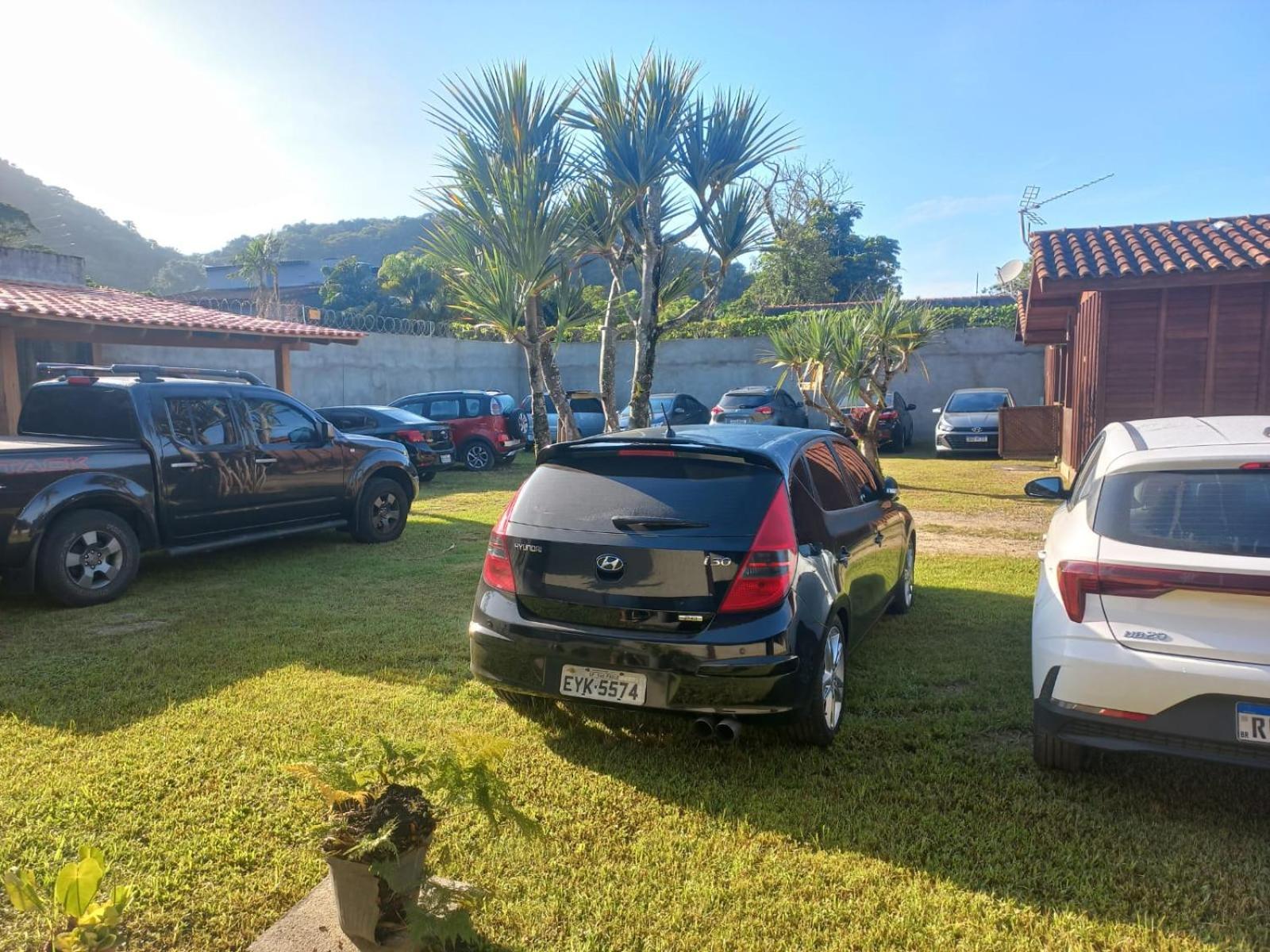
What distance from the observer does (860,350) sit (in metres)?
13.4

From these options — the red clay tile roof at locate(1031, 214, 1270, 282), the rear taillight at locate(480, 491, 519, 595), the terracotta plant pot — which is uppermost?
the red clay tile roof at locate(1031, 214, 1270, 282)

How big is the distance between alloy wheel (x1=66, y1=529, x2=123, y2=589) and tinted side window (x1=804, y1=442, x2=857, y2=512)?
5.07 metres

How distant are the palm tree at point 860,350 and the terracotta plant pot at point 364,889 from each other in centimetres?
1113

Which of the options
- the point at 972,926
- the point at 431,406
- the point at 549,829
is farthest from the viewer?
the point at 431,406

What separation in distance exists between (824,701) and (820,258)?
3397cm

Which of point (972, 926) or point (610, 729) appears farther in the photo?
point (610, 729)

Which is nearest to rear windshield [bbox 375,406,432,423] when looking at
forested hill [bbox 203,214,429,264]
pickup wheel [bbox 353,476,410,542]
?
pickup wheel [bbox 353,476,410,542]

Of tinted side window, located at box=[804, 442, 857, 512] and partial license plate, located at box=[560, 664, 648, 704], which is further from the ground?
tinted side window, located at box=[804, 442, 857, 512]

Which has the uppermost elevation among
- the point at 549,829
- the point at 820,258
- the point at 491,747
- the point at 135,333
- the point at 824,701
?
the point at 820,258

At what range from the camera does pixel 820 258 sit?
1393 inches

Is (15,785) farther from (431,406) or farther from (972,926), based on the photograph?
(431,406)

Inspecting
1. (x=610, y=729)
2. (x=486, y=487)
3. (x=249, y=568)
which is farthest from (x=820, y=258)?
(x=610, y=729)

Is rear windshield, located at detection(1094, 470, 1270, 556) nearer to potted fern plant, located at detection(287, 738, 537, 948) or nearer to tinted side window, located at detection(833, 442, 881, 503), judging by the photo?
tinted side window, located at detection(833, 442, 881, 503)

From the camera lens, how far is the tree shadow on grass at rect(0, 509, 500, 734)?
14.5 feet
